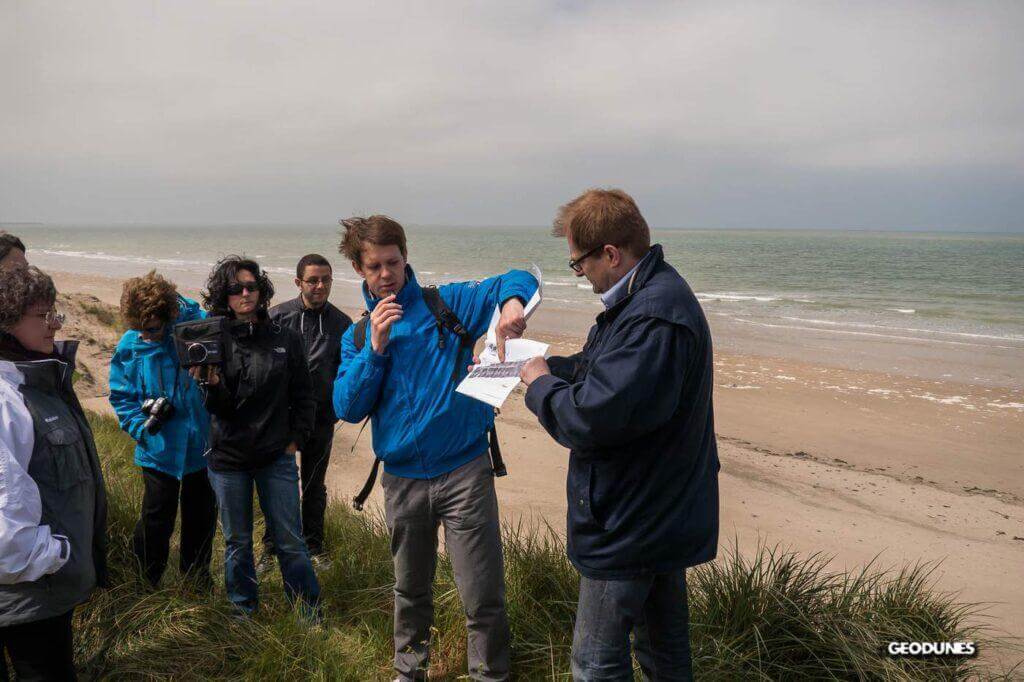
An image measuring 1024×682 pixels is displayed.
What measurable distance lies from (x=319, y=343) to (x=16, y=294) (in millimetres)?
2483

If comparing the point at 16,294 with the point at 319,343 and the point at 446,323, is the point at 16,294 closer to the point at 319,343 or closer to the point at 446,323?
the point at 446,323

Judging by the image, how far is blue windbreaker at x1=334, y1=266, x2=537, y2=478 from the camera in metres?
2.72

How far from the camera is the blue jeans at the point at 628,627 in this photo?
2.12m

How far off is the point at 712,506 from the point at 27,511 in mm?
2199

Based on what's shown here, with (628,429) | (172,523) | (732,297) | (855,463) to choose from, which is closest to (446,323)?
(628,429)

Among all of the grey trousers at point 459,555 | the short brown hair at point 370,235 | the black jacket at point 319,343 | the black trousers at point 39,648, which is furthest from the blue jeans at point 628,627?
the black jacket at point 319,343

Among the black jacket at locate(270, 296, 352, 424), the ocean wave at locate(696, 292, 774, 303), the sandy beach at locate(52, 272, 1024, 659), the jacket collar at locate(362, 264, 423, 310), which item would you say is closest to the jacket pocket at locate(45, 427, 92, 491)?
the jacket collar at locate(362, 264, 423, 310)

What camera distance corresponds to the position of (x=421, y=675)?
2.86 m

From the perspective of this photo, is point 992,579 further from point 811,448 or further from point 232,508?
point 232,508

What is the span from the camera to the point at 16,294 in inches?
91.3

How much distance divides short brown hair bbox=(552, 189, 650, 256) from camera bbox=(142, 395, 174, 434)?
265cm

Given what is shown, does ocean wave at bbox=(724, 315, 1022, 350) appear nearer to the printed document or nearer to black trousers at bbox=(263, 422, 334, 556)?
black trousers at bbox=(263, 422, 334, 556)

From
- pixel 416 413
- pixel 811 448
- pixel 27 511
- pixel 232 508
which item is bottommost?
pixel 811 448

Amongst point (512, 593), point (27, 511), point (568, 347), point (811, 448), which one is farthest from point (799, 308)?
point (27, 511)
